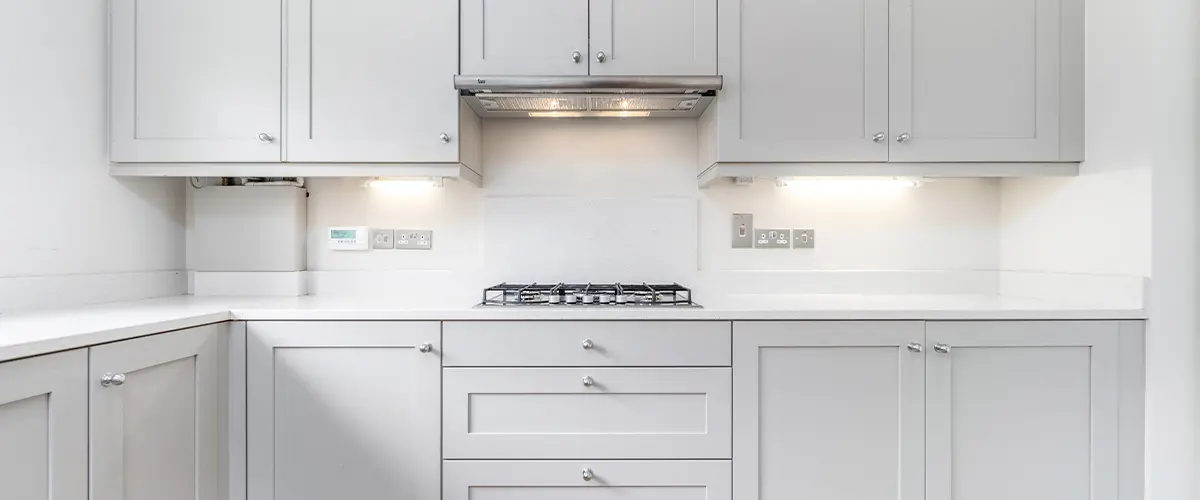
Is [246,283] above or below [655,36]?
below

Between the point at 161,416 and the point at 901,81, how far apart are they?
7.66ft

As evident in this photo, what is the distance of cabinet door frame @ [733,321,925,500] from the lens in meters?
1.63

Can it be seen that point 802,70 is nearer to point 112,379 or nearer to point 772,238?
point 772,238

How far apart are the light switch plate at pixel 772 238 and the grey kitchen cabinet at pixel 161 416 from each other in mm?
1826

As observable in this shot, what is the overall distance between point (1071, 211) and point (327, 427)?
2467mm

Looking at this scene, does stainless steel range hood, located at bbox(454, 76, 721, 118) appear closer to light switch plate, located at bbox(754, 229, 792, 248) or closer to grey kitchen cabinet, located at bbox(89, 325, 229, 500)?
light switch plate, located at bbox(754, 229, 792, 248)

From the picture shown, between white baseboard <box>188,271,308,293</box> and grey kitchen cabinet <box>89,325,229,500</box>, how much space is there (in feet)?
1.72

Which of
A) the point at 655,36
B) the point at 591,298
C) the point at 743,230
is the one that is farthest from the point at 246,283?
the point at 743,230

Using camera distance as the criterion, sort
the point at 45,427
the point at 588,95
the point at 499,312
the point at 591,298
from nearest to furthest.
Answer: the point at 45,427 → the point at 499,312 → the point at 591,298 → the point at 588,95

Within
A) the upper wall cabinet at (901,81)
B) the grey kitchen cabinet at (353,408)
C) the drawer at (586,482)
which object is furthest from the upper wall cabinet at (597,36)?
the drawer at (586,482)

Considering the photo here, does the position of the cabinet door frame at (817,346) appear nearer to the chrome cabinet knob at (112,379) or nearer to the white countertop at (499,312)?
the white countertop at (499,312)

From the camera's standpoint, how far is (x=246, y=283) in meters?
2.13

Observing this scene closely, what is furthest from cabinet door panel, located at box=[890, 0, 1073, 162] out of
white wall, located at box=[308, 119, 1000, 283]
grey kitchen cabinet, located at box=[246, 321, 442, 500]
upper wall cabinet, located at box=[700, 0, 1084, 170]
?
grey kitchen cabinet, located at box=[246, 321, 442, 500]

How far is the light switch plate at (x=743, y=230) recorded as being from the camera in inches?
87.0
